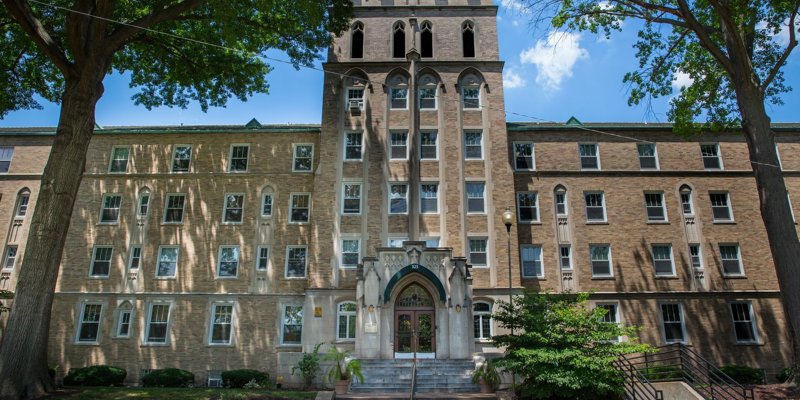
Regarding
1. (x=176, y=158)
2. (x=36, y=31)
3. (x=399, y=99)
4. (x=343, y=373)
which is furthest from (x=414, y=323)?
(x=36, y=31)

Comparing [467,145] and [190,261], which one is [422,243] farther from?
[190,261]

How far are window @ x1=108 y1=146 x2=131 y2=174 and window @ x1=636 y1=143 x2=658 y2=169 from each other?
28602 mm

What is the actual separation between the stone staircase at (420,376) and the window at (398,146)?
1061 cm

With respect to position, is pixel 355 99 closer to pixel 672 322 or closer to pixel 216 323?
pixel 216 323

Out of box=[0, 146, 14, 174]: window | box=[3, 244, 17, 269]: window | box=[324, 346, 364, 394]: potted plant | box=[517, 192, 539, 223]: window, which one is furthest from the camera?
box=[0, 146, 14, 174]: window

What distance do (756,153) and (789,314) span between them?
5552 mm

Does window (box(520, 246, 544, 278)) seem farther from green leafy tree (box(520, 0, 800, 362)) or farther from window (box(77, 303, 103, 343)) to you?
window (box(77, 303, 103, 343))

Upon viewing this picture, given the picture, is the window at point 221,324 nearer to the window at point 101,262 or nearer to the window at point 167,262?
the window at point 167,262

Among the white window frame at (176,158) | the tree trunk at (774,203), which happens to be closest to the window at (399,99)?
the white window frame at (176,158)

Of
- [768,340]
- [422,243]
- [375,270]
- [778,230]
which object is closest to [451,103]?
[422,243]

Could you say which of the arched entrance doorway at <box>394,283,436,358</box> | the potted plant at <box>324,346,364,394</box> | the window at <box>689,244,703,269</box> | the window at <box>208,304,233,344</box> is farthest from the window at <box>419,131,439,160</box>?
the window at <box>689,244,703,269</box>

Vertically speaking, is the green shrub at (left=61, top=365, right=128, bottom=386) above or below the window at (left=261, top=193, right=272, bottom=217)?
below

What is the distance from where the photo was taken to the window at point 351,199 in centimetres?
2678

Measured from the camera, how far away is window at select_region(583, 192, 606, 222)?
2775 cm
